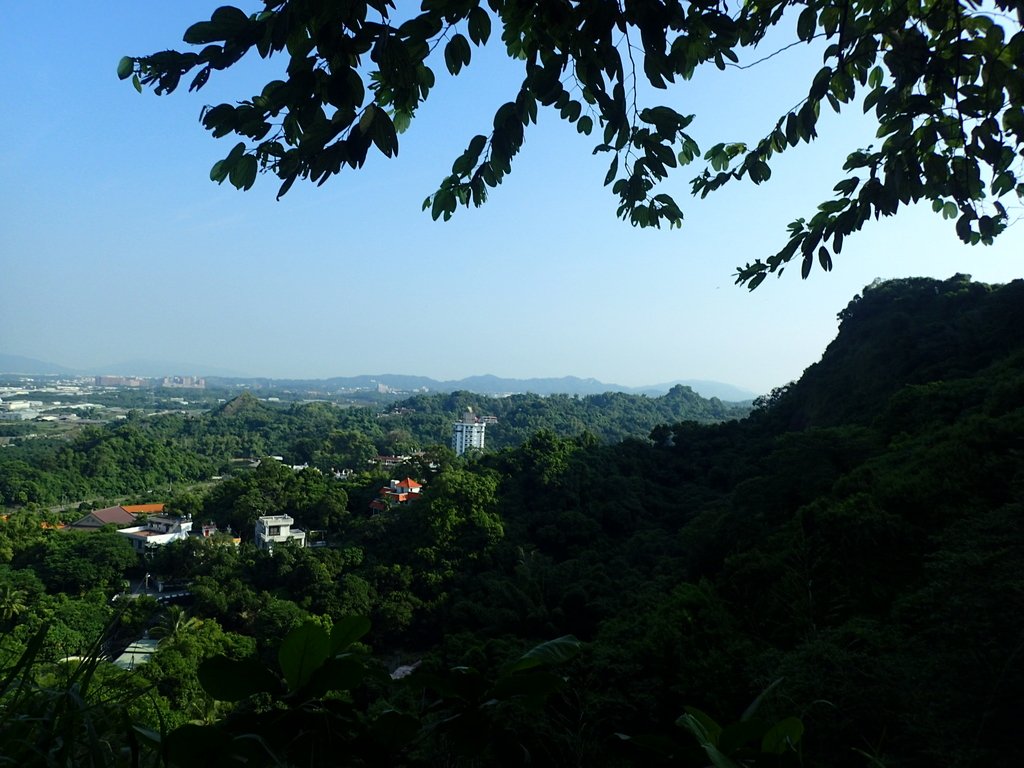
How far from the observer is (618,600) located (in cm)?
963

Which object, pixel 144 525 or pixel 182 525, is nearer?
pixel 182 525

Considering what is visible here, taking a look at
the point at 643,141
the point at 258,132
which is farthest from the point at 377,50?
the point at 643,141

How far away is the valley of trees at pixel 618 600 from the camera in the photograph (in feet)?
2.06

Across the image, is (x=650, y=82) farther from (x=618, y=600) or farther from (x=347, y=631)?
(x=618, y=600)

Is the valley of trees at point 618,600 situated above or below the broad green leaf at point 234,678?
below

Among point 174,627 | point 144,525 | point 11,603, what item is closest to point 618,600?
point 174,627

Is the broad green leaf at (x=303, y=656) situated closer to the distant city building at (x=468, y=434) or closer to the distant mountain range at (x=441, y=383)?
the distant city building at (x=468, y=434)

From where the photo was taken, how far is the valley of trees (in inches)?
24.7

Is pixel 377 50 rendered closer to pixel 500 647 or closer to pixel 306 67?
pixel 306 67

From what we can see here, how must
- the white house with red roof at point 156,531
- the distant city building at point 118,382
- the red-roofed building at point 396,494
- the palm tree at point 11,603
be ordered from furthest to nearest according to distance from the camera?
the distant city building at point 118,382 → the red-roofed building at point 396,494 → the white house with red roof at point 156,531 → the palm tree at point 11,603

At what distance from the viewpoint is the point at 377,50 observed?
2.99 feet

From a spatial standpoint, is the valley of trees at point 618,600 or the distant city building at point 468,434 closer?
the valley of trees at point 618,600

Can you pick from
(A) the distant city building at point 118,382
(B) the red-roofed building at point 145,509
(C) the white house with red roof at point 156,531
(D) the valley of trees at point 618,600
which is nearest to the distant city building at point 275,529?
(D) the valley of trees at point 618,600

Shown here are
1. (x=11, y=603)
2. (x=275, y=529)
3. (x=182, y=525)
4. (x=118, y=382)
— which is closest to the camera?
(x=11, y=603)
